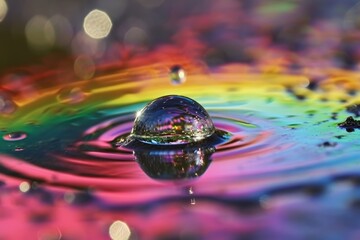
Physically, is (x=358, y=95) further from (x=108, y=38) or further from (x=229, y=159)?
(x=108, y=38)

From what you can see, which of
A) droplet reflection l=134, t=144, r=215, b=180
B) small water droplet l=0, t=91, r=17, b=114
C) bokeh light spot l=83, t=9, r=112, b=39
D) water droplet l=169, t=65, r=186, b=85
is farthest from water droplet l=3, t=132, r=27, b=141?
bokeh light spot l=83, t=9, r=112, b=39

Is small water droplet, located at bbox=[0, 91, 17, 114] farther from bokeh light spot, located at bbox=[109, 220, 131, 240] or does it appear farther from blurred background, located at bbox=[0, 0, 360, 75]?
bokeh light spot, located at bbox=[109, 220, 131, 240]

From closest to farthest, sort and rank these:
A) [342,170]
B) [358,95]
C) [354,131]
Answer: [342,170]
[354,131]
[358,95]

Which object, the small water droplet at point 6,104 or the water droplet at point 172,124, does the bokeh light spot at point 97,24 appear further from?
the water droplet at point 172,124

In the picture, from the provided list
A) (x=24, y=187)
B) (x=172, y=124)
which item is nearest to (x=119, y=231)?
(x=24, y=187)

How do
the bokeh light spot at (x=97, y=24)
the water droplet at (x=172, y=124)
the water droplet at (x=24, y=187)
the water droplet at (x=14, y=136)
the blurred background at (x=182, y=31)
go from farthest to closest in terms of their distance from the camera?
the bokeh light spot at (x=97, y=24) < the blurred background at (x=182, y=31) < the water droplet at (x=14, y=136) < the water droplet at (x=172, y=124) < the water droplet at (x=24, y=187)

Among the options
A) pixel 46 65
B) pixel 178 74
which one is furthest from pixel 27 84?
pixel 178 74

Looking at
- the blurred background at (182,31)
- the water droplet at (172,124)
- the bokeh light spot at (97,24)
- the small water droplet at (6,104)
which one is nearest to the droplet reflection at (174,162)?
the water droplet at (172,124)
